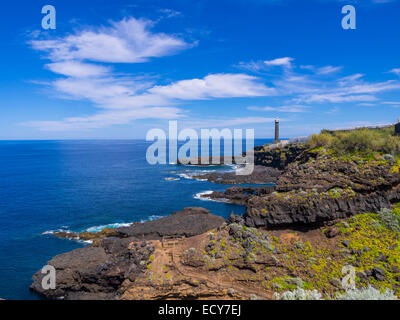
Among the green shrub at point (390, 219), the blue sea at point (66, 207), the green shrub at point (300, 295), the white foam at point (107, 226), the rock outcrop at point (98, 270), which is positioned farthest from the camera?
the white foam at point (107, 226)

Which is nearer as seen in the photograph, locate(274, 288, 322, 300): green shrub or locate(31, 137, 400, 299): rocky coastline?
locate(274, 288, 322, 300): green shrub

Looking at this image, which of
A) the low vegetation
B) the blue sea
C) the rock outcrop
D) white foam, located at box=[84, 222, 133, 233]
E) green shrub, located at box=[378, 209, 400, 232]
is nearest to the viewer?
green shrub, located at box=[378, 209, 400, 232]

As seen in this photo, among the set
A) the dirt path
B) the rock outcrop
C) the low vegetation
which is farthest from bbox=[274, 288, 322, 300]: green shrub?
the low vegetation

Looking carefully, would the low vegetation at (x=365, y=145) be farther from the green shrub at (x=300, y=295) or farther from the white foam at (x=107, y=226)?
the white foam at (x=107, y=226)

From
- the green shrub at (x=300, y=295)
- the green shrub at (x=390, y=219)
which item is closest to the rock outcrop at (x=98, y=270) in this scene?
the green shrub at (x=300, y=295)

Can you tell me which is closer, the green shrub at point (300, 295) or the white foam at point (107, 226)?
the green shrub at point (300, 295)

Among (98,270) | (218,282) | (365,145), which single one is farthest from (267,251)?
(365,145)

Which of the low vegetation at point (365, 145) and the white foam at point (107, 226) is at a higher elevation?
the low vegetation at point (365, 145)

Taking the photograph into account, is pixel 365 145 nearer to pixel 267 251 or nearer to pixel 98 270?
pixel 267 251

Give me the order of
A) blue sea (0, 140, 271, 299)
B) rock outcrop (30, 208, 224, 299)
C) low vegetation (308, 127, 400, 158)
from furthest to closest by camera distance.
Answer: blue sea (0, 140, 271, 299)
low vegetation (308, 127, 400, 158)
rock outcrop (30, 208, 224, 299)

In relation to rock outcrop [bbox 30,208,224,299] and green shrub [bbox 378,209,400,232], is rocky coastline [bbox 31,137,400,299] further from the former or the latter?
green shrub [bbox 378,209,400,232]

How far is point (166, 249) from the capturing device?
25.0 metres
